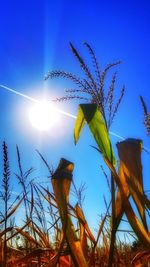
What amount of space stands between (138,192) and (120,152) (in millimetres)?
145

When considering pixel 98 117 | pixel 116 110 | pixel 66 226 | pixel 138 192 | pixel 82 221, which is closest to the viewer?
pixel 138 192

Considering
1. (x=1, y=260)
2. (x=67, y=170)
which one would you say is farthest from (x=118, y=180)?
(x=1, y=260)

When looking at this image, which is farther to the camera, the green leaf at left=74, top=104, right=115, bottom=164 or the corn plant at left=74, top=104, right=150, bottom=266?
the green leaf at left=74, top=104, right=115, bottom=164

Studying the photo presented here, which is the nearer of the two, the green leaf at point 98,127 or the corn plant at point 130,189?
the corn plant at point 130,189

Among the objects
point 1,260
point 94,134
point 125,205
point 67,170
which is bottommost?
point 1,260

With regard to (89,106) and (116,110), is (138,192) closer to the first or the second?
(89,106)

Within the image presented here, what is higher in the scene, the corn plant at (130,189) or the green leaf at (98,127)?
the green leaf at (98,127)

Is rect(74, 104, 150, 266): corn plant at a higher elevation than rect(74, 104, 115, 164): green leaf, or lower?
lower

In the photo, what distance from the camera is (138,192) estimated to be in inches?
41.2

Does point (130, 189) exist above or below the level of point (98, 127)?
below

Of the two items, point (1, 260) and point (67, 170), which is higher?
point (67, 170)

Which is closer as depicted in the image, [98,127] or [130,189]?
[130,189]

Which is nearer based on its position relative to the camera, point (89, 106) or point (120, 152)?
point (120, 152)

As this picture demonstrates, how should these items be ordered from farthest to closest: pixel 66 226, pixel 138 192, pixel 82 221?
pixel 82 221
pixel 66 226
pixel 138 192
